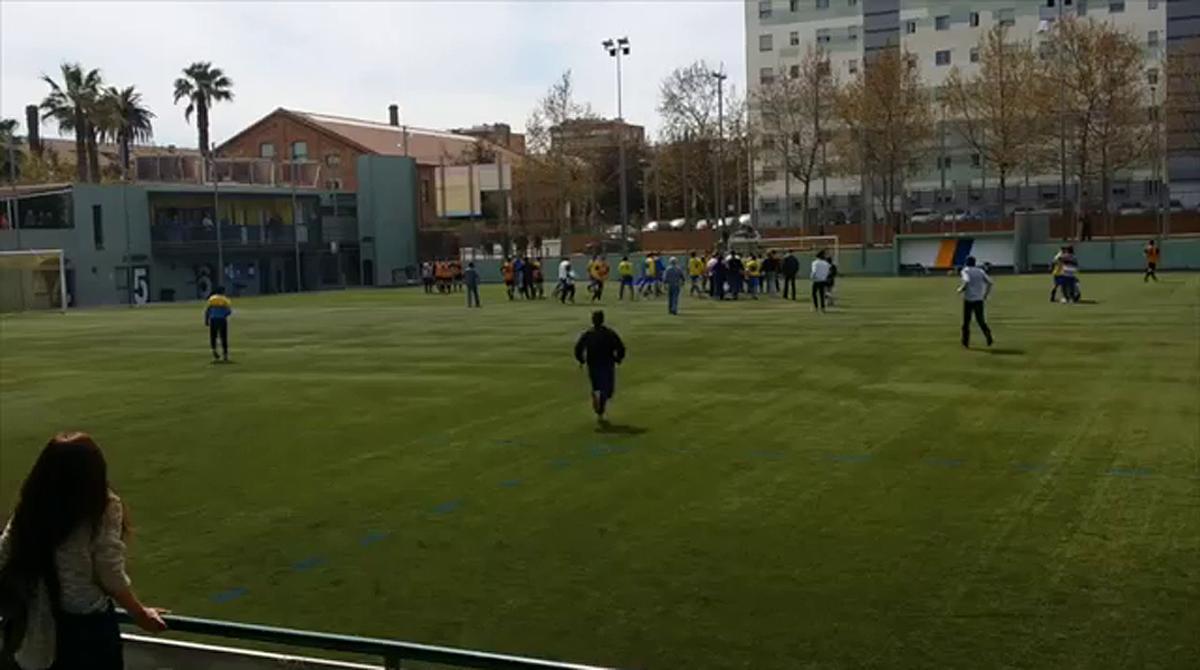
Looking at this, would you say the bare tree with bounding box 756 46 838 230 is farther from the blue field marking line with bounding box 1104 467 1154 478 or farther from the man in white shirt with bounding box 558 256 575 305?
the blue field marking line with bounding box 1104 467 1154 478

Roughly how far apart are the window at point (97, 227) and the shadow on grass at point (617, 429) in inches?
2045

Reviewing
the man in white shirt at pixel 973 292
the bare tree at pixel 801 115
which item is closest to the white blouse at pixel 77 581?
the man in white shirt at pixel 973 292

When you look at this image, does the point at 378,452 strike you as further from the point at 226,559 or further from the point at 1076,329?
the point at 1076,329

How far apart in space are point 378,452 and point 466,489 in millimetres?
2488

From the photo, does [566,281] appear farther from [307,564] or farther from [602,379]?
[307,564]

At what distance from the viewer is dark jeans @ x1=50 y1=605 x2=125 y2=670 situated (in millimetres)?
4879

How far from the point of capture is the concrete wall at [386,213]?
76500 millimetres

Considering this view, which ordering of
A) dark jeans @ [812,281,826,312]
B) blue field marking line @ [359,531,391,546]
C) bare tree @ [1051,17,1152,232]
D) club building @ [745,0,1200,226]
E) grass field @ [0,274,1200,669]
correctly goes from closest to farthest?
grass field @ [0,274,1200,669] → blue field marking line @ [359,531,391,546] → dark jeans @ [812,281,826,312] → bare tree @ [1051,17,1152,232] → club building @ [745,0,1200,226]

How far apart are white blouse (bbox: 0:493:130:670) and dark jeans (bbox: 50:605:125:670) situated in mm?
30

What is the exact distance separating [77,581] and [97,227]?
61084mm

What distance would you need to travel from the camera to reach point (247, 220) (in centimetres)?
7169

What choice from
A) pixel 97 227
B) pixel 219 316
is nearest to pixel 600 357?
pixel 219 316

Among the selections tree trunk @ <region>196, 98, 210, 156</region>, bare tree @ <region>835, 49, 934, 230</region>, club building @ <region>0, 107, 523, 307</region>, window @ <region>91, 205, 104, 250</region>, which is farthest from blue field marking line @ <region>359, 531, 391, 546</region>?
tree trunk @ <region>196, 98, 210, 156</region>

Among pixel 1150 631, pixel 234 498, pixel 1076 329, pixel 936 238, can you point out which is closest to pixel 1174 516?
pixel 1150 631
